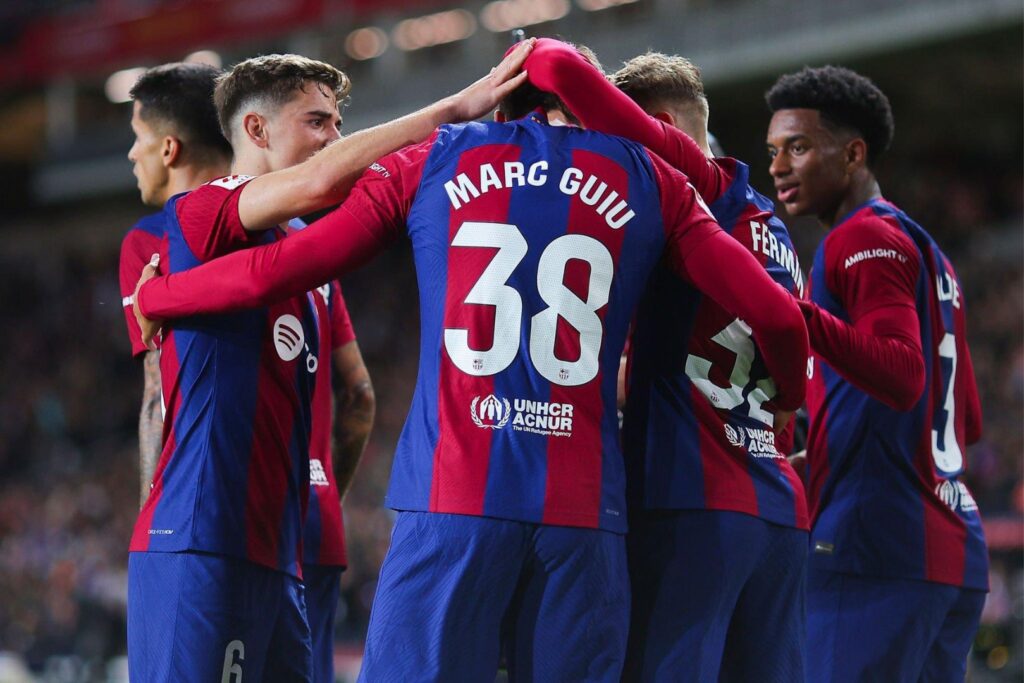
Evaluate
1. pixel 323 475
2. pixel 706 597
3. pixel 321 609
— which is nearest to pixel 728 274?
pixel 706 597

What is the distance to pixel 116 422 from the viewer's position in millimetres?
22188

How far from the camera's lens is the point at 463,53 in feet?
75.9

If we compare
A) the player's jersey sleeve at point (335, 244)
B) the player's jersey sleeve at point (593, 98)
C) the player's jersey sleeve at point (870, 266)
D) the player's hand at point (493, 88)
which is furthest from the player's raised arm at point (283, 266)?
the player's jersey sleeve at point (870, 266)

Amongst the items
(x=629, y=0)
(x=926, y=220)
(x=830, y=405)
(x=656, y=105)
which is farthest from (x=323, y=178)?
(x=629, y=0)

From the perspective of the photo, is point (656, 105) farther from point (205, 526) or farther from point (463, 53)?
point (463, 53)

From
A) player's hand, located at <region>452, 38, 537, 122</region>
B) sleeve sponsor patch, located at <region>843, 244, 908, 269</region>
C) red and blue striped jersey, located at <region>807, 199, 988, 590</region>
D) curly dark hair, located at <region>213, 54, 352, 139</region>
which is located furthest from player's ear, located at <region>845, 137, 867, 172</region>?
curly dark hair, located at <region>213, 54, 352, 139</region>

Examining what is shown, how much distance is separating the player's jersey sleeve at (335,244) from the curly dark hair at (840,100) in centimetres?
189

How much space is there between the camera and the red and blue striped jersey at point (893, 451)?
4277 mm

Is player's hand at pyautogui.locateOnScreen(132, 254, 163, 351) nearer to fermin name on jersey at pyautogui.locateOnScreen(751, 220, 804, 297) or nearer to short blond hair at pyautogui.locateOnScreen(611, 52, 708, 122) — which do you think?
short blond hair at pyautogui.locateOnScreen(611, 52, 708, 122)

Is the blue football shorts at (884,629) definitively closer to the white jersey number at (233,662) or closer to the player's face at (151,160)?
the white jersey number at (233,662)

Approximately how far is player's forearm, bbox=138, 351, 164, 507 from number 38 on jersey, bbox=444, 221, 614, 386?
1347 mm

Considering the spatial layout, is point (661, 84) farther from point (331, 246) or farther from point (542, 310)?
point (331, 246)

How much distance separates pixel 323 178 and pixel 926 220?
1643 centimetres

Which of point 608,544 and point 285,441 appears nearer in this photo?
point 608,544
